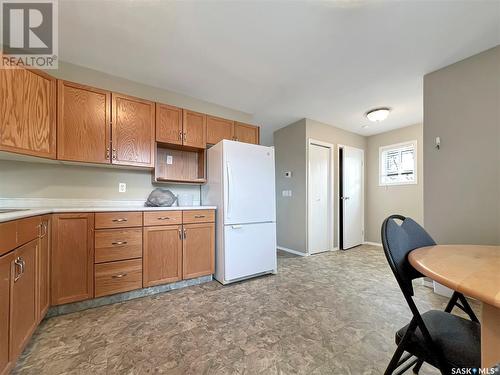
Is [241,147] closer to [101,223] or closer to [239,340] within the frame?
[101,223]

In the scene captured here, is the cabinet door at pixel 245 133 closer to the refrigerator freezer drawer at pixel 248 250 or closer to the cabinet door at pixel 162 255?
the refrigerator freezer drawer at pixel 248 250

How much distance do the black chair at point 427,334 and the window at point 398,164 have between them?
3903 millimetres

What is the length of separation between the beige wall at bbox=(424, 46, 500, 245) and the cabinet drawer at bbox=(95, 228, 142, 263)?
323cm

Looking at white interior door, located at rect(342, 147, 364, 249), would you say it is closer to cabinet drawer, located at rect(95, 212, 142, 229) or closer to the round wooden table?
the round wooden table

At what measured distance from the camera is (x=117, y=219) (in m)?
2.03

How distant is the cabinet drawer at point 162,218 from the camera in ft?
7.15

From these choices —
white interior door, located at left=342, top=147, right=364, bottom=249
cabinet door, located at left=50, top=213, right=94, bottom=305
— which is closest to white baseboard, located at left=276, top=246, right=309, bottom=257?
white interior door, located at left=342, top=147, right=364, bottom=249

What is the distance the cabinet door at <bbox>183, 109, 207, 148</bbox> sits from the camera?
8.87ft

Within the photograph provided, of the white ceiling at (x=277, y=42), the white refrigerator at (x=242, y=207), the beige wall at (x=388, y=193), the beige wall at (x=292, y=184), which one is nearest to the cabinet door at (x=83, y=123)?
the white ceiling at (x=277, y=42)

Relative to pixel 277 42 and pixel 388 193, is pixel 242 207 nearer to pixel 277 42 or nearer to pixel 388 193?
pixel 277 42

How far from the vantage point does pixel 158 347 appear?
1.43 meters

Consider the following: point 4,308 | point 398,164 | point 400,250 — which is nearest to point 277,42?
point 400,250

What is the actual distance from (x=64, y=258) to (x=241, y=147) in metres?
2.06

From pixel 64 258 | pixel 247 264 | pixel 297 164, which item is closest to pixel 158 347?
pixel 64 258
